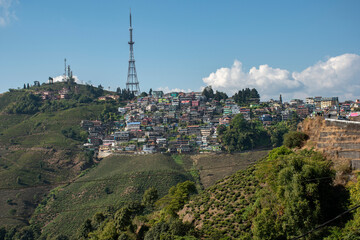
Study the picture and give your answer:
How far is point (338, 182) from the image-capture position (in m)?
18.4

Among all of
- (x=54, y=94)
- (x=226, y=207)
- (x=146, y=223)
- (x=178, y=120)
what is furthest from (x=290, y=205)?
(x=54, y=94)

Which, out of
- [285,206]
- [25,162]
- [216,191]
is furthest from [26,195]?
[285,206]

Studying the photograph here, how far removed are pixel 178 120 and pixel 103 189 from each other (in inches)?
1700

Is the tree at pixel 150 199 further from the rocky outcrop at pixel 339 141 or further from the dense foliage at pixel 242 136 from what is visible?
the dense foliage at pixel 242 136

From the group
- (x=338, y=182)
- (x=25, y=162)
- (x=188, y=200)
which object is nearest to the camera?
(x=338, y=182)

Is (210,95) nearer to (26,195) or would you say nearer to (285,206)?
(26,195)

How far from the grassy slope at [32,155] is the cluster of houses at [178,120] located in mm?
7295

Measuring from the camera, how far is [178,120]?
9725 centimetres

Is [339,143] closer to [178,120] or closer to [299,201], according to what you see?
[299,201]

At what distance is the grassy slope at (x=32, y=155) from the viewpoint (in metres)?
58.3

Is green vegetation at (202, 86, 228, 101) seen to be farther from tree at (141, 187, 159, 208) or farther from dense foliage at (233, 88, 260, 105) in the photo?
tree at (141, 187, 159, 208)

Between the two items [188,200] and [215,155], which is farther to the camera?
[215,155]

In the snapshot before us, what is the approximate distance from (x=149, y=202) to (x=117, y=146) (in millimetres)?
45674

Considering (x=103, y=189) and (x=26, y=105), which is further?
(x=26, y=105)
